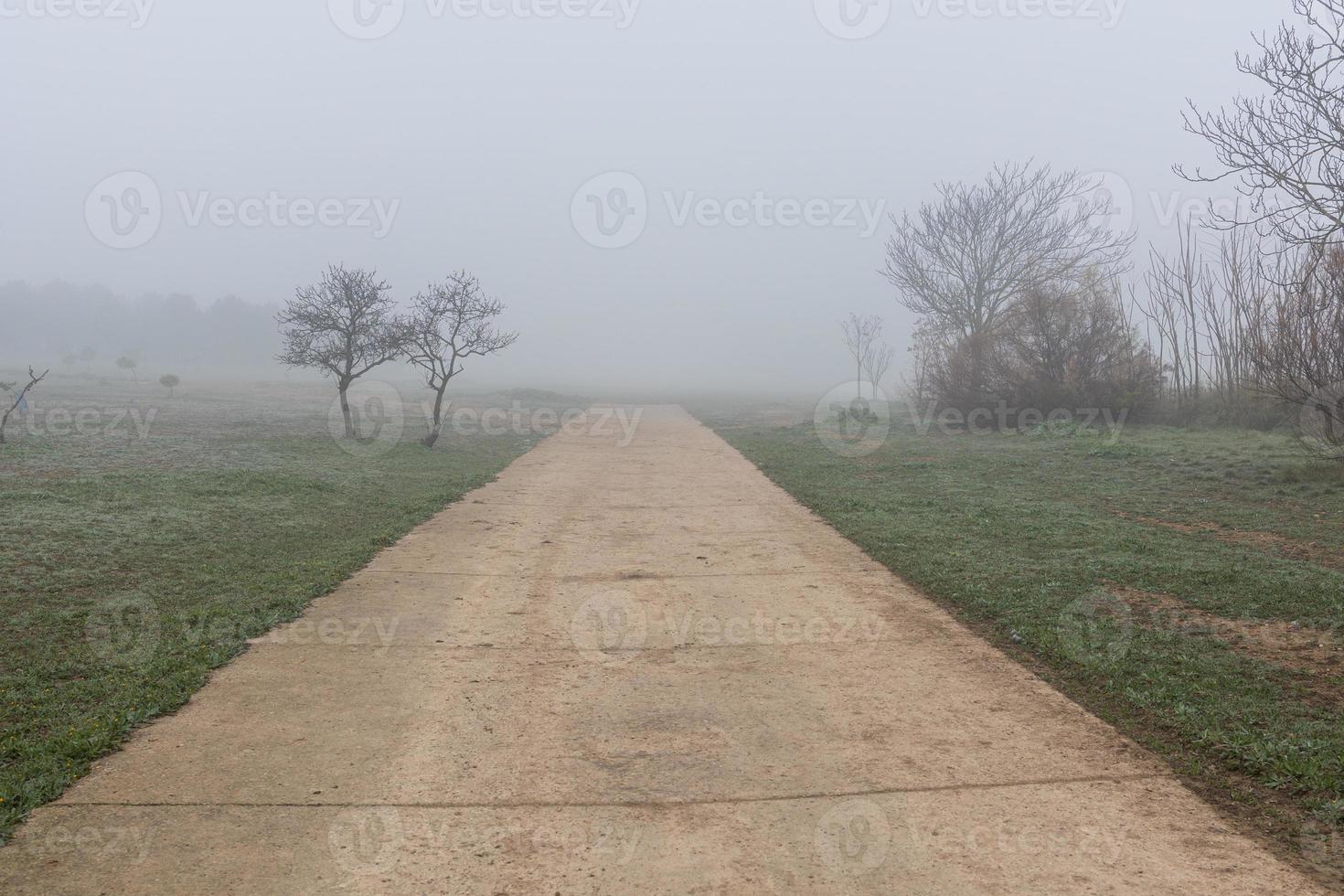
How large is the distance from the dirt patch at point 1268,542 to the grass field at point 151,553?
9701mm

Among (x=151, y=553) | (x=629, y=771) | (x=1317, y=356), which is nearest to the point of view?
(x=629, y=771)

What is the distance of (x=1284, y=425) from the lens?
2056 cm

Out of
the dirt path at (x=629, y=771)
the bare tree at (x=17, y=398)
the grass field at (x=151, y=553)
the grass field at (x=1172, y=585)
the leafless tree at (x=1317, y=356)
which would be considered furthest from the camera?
the bare tree at (x=17, y=398)

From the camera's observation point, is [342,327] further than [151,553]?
Yes

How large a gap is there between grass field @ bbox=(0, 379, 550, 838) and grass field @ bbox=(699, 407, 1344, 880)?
5.70 meters

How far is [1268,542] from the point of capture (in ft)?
30.4

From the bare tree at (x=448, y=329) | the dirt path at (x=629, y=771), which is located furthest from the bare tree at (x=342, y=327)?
the dirt path at (x=629, y=771)

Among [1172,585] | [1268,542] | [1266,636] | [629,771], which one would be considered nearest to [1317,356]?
[1268,542]

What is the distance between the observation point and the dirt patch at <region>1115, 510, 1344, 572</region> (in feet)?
27.5

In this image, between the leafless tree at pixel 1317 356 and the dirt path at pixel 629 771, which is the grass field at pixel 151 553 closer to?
the dirt path at pixel 629 771

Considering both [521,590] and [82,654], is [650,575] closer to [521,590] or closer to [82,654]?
[521,590]

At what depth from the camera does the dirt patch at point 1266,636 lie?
210 inches

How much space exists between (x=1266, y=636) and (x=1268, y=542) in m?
3.99

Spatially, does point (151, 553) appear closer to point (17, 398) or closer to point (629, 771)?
point (629, 771)
